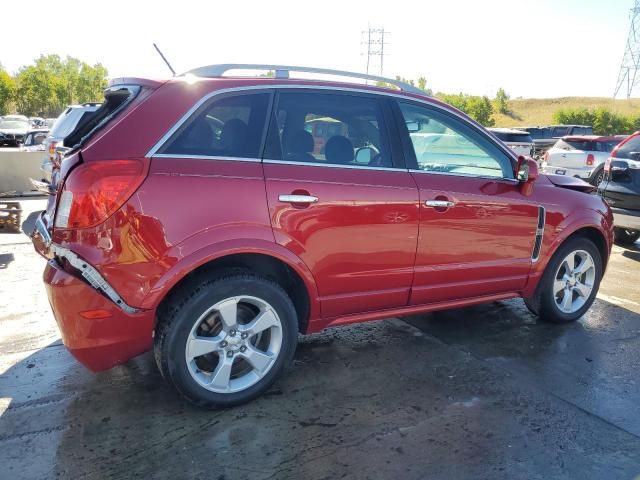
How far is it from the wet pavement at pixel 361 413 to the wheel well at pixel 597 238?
0.76 metres

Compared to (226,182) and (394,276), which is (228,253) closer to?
(226,182)

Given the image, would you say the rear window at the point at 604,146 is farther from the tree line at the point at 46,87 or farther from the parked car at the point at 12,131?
the tree line at the point at 46,87

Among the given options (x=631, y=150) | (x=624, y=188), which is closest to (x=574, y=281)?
(x=624, y=188)

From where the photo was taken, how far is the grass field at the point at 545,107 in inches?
2496

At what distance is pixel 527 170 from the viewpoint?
12.9 ft

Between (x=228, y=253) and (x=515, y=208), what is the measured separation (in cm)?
230

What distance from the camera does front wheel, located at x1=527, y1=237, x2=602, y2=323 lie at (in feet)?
14.5

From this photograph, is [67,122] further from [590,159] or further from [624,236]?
[590,159]

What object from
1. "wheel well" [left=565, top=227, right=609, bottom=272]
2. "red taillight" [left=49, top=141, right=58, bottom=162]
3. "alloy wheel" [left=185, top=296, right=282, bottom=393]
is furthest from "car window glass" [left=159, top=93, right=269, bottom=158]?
"red taillight" [left=49, top=141, right=58, bottom=162]

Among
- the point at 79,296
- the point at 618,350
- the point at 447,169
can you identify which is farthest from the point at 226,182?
the point at 618,350

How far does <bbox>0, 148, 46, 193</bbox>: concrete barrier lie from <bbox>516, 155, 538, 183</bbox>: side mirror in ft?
33.4

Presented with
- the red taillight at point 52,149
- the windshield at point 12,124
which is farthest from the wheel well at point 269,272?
the windshield at point 12,124

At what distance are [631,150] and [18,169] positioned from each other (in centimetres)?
1145

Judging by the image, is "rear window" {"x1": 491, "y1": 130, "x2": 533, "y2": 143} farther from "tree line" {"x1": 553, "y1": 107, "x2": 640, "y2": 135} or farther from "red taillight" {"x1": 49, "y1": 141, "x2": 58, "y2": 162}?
"tree line" {"x1": 553, "y1": 107, "x2": 640, "y2": 135}
